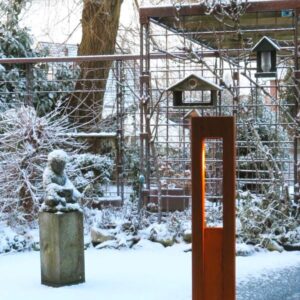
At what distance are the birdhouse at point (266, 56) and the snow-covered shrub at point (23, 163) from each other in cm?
250

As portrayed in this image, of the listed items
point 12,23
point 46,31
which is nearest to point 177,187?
point 12,23

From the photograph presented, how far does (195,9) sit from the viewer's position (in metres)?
7.31

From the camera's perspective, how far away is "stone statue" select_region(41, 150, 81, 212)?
525 centimetres

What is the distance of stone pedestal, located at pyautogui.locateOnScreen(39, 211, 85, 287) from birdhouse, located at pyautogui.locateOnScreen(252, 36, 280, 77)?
2723 millimetres

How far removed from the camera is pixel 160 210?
23.7 ft

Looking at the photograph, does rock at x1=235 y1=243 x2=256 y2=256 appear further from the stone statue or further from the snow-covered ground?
the stone statue

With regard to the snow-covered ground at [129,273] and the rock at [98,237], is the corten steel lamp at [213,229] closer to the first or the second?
the snow-covered ground at [129,273]

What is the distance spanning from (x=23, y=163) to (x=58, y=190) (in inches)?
69.4

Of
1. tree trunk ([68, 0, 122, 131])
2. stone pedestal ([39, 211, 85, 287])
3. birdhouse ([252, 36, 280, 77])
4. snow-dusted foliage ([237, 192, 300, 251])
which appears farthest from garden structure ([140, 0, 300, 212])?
tree trunk ([68, 0, 122, 131])

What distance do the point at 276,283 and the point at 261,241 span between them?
1.10 m

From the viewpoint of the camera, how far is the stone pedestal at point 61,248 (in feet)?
16.9

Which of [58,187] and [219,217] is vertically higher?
[58,187]

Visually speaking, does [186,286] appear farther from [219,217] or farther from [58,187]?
[219,217]

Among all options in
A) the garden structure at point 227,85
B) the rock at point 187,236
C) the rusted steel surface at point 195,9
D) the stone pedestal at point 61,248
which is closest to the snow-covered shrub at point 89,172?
the garden structure at point 227,85
